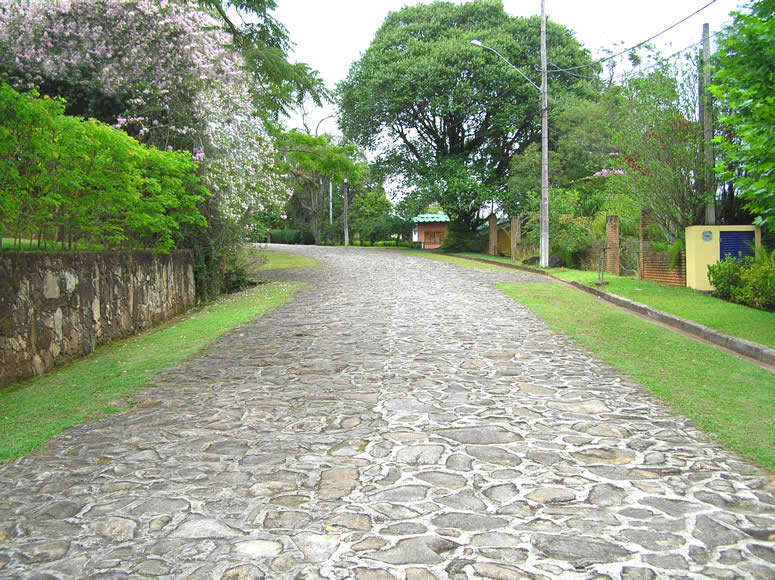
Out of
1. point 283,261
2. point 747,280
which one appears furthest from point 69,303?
point 283,261

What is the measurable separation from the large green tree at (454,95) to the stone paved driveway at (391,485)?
25.3 meters

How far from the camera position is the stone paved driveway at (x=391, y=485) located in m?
3.18

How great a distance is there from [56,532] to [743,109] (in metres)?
10.8

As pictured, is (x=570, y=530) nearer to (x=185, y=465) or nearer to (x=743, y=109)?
(x=185, y=465)

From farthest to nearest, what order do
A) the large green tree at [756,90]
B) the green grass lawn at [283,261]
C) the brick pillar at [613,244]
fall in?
the green grass lawn at [283,261] < the brick pillar at [613,244] < the large green tree at [756,90]

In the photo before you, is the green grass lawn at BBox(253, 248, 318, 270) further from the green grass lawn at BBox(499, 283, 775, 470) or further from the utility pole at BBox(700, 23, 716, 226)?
the utility pole at BBox(700, 23, 716, 226)

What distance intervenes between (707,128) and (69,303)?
45.2 ft

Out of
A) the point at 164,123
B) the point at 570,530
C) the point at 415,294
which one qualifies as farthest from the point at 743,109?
the point at 164,123

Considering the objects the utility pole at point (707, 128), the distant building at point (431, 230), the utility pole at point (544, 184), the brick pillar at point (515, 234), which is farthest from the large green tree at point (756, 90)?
the distant building at point (431, 230)

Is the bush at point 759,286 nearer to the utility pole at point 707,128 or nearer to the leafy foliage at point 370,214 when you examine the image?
the utility pole at point 707,128

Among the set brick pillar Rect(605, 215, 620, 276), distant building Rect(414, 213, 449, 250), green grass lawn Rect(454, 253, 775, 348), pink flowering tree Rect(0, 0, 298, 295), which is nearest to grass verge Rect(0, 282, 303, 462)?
pink flowering tree Rect(0, 0, 298, 295)

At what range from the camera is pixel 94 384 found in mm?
7199

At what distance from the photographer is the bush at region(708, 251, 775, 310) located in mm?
11523

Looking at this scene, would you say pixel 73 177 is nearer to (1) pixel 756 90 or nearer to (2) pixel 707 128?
(1) pixel 756 90
